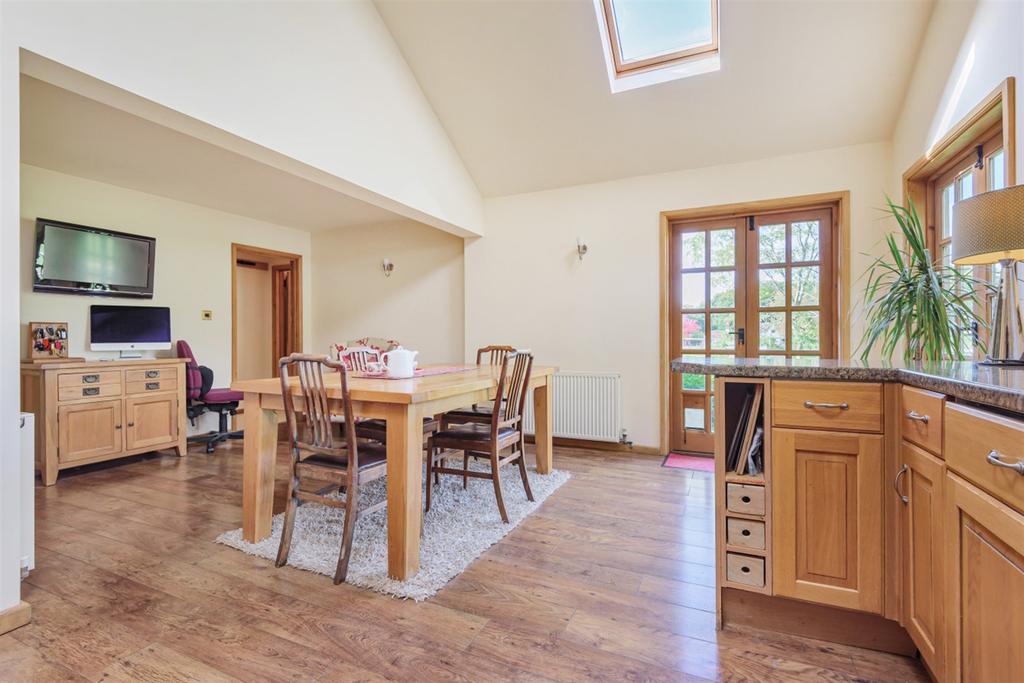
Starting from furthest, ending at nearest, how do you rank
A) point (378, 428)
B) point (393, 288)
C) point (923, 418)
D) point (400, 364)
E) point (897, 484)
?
point (393, 288) → point (378, 428) → point (400, 364) → point (897, 484) → point (923, 418)

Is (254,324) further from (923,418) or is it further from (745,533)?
(923,418)

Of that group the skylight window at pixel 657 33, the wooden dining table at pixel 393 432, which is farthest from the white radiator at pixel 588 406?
the skylight window at pixel 657 33

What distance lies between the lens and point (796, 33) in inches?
112

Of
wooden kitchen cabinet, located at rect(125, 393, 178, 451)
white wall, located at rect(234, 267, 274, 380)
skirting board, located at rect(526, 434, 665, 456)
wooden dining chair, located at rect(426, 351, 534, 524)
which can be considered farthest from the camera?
white wall, located at rect(234, 267, 274, 380)

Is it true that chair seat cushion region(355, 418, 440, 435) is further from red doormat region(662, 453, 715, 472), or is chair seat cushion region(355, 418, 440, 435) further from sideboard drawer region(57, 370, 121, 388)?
sideboard drawer region(57, 370, 121, 388)

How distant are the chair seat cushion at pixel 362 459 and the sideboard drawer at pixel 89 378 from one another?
245cm

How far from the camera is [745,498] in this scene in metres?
1.60

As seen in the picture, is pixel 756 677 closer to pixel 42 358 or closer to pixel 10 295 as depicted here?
pixel 10 295

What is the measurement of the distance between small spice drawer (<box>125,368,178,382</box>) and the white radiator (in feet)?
10.1

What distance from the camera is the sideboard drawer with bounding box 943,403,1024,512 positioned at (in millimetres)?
874

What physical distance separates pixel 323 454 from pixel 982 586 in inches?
87.1

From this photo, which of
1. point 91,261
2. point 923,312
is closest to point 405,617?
point 923,312

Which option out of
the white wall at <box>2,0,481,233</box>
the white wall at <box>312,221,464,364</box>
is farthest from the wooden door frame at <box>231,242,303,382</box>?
the white wall at <box>2,0,481,233</box>

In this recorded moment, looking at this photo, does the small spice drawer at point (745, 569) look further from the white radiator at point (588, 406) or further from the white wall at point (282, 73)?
the white wall at point (282, 73)
